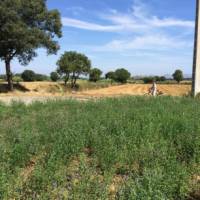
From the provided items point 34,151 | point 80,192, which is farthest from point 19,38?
point 80,192

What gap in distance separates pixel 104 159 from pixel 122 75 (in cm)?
7332

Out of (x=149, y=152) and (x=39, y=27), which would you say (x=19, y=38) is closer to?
(x=39, y=27)

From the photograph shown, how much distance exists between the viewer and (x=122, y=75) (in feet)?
264

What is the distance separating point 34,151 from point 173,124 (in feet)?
10.1

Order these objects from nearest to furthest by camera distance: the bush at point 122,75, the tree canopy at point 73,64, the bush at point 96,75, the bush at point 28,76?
the tree canopy at point 73,64, the bush at point 28,76, the bush at point 96,75, the bush at point 122,75

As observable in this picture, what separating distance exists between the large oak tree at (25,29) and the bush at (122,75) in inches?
1608

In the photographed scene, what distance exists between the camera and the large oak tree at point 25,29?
1421 inches

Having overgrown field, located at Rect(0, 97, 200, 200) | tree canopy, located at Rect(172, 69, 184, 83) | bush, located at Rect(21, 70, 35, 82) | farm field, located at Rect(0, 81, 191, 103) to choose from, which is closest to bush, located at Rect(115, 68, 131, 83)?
tree canopy, located at Rect(172, 69, 184, 83)

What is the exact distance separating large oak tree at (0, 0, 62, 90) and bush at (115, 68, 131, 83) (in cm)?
4083

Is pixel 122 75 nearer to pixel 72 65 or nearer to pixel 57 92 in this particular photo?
pixel 72 65

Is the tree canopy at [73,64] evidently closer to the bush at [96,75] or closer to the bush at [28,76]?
the bush at [28,76]

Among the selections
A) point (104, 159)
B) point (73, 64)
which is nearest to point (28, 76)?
point (73, 64)

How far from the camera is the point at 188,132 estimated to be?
345 inches

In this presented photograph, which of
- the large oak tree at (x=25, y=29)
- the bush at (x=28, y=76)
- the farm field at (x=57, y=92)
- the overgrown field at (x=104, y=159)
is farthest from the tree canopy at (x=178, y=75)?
the overgrown field at (x=104, y=159)
